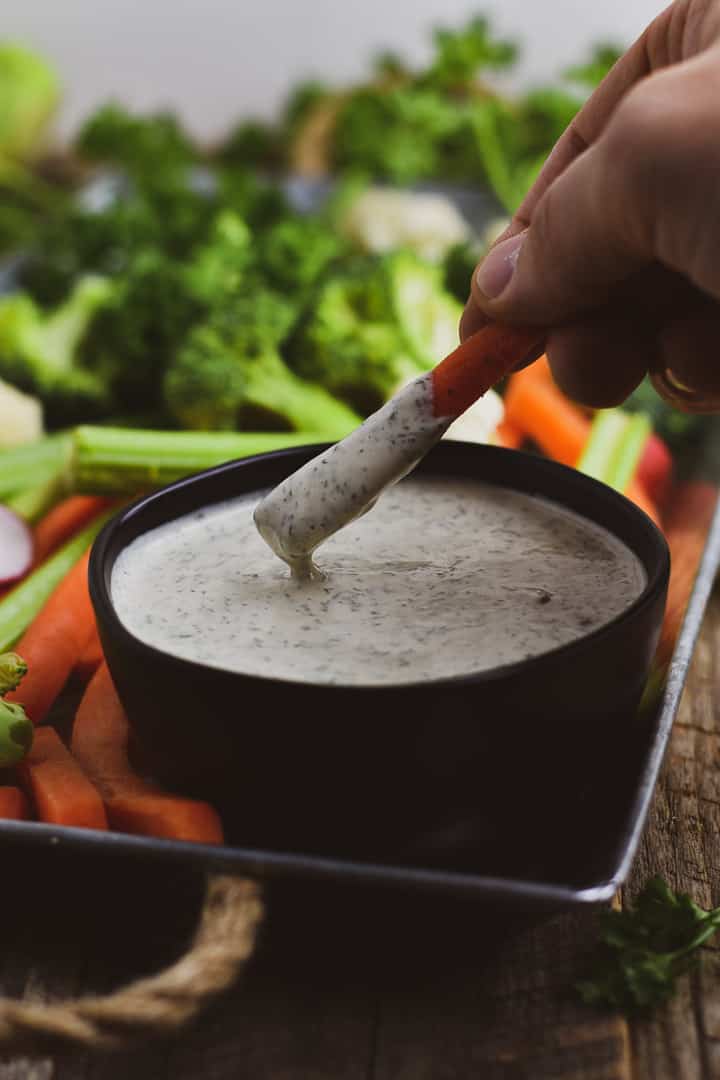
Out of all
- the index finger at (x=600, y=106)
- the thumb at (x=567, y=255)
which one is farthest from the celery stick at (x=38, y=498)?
the thumb at (x=567, y=255)

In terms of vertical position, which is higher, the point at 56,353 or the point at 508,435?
the point at 508,435

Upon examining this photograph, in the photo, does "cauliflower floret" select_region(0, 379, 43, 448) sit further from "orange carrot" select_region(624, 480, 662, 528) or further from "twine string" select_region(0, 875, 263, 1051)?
"twine string" select_region(0, 875, 263, 1051)

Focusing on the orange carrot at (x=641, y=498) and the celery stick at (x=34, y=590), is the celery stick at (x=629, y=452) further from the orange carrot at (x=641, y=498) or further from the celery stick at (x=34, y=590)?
the celery stick at (x=34, y=590)

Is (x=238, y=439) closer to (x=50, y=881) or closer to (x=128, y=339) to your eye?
(x=128, y=339)

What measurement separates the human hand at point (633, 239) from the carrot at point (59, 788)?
77cm

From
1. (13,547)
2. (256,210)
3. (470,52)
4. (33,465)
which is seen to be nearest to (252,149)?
(256,210)

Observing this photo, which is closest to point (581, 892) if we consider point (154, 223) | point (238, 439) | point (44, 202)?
point (238, 439)

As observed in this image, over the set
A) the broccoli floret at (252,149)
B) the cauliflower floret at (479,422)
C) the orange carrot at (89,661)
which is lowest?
the broccoli floret at (252,149)

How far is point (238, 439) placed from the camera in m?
2.35

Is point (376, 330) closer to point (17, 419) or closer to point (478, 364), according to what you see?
point (17, 419)

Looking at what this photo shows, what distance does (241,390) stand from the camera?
263 centimetres

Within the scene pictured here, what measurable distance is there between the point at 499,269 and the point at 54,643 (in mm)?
898

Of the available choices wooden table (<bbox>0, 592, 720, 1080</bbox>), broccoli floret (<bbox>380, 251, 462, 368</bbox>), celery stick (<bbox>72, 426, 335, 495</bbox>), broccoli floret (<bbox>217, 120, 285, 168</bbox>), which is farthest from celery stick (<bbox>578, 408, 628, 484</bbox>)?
broccoli floret (<bbox>217, 120, 285, 168</bbox>)

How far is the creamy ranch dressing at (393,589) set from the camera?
1441mm
